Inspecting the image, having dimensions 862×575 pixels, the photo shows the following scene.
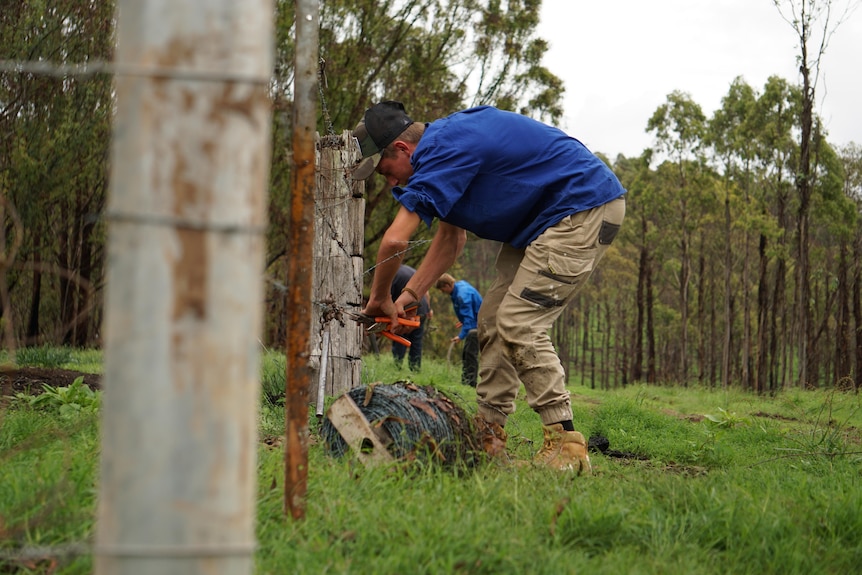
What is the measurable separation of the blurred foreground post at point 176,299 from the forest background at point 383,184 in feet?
0.92

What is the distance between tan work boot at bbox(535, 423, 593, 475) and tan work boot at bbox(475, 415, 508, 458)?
24cm

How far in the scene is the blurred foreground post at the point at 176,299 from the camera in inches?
48.0

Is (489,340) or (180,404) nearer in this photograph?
(180,404)

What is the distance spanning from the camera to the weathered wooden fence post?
6.05 meters

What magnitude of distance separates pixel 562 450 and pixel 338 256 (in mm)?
2422

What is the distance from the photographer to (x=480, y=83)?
24234 millimetres

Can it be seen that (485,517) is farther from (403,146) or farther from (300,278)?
(403,146)

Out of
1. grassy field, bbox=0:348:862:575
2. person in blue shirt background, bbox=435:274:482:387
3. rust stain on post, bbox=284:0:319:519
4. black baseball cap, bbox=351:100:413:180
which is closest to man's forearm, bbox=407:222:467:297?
black baseball cap, bbox=351:100:413:180

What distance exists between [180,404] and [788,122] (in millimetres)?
33947

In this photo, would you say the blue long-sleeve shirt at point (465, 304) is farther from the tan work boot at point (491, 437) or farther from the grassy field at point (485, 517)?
the grassy field at point (485, 517)

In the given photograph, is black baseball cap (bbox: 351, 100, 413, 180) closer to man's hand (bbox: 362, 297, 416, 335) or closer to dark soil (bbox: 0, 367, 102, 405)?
man's hand (bbox: 362, 297, 416, 335)

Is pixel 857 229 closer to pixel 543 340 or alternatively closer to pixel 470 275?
pixel 470 275

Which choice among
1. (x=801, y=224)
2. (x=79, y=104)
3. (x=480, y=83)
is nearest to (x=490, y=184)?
(x=79, y=104)

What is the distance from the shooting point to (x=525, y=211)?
4.56 metres
